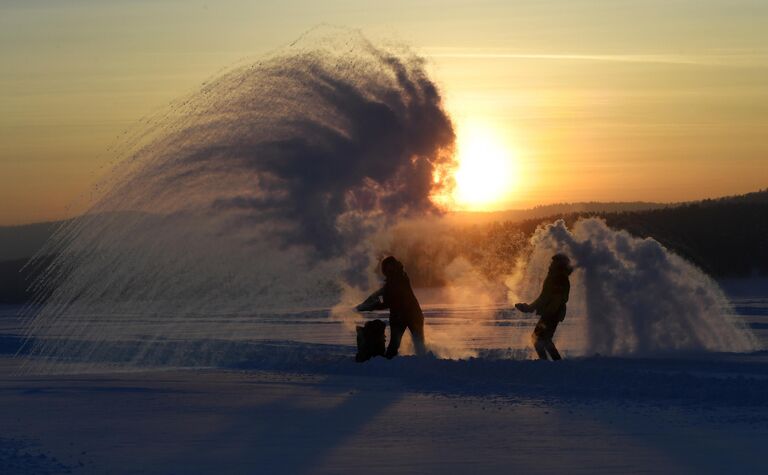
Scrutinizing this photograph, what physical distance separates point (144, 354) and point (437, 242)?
25.8ft

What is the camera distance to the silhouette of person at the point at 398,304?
19297mm

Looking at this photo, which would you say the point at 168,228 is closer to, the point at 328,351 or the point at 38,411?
the point at 328,351

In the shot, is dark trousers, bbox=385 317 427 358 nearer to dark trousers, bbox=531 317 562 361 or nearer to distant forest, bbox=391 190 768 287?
dark trousers, bbox=531 317 562 361

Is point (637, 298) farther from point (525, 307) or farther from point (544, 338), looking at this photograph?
point (544, 338)

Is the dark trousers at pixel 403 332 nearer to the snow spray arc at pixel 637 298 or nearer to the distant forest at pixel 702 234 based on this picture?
the snow spray arc at pixel 637 298

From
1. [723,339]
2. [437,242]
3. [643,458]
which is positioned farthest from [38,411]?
[437,242]

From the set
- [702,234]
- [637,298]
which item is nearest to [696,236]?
[702,234]

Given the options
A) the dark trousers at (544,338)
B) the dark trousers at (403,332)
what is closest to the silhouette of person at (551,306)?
the dark trousers at (544,338)

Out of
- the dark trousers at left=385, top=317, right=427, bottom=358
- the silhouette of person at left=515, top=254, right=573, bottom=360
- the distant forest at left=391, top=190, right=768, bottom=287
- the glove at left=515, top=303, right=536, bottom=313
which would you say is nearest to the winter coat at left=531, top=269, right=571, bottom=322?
the silhouette of person at left=515, top=254, right=573, bottom=360

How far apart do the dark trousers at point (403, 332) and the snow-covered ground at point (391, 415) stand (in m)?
0.79

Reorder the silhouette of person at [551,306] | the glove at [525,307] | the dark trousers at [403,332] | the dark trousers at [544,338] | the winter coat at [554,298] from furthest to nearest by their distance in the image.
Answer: the dark trousers at [403,332] < the glove at [525,307] < the winter coat at [554,298] < the silhouette of person at [551,306] < the dark trousers at [544,338]

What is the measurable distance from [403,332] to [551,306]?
8.69ft

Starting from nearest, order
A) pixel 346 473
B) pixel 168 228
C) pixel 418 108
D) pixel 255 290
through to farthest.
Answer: pixel 346 473, pixel 418 108, pixel 168 228, pixel 255 290

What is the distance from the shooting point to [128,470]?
9.54 m
